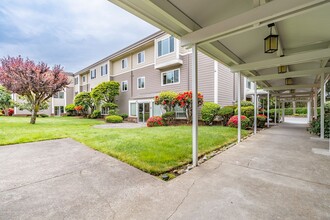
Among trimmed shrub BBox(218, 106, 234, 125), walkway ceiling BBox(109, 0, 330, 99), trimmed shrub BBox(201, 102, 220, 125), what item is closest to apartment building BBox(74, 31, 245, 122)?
trimmed shrub BBox(201, 102, 220, 125)

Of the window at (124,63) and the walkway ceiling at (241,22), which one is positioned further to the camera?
the window at (124,63)

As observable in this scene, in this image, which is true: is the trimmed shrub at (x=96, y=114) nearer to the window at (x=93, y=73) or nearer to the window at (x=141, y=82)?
the window at (x=93, y=73)

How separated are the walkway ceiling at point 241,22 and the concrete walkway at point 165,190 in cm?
292

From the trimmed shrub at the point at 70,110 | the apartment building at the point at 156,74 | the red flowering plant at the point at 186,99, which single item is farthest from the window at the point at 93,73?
the red flowering plant at the point at 186,99

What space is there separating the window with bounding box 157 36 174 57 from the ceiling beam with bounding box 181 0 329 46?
10.1 metres

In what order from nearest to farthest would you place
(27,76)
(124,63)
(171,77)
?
(27,76) → (171,77) → (124,63)

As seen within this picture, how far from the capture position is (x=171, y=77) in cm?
1388

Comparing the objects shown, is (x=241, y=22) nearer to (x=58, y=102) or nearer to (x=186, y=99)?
(x=186, y=99)

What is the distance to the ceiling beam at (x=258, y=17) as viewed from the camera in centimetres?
236

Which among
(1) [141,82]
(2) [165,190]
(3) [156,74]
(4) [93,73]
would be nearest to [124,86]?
(1) [141,82]

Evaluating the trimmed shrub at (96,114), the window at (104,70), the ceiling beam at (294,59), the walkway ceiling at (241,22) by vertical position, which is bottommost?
the trimmed shrub at (96,114)

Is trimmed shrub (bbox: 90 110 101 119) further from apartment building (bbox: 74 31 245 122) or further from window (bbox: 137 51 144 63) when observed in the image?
window (bbox: 137 51 144 63)

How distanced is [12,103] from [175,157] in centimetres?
2951

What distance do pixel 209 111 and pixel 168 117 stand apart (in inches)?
125
